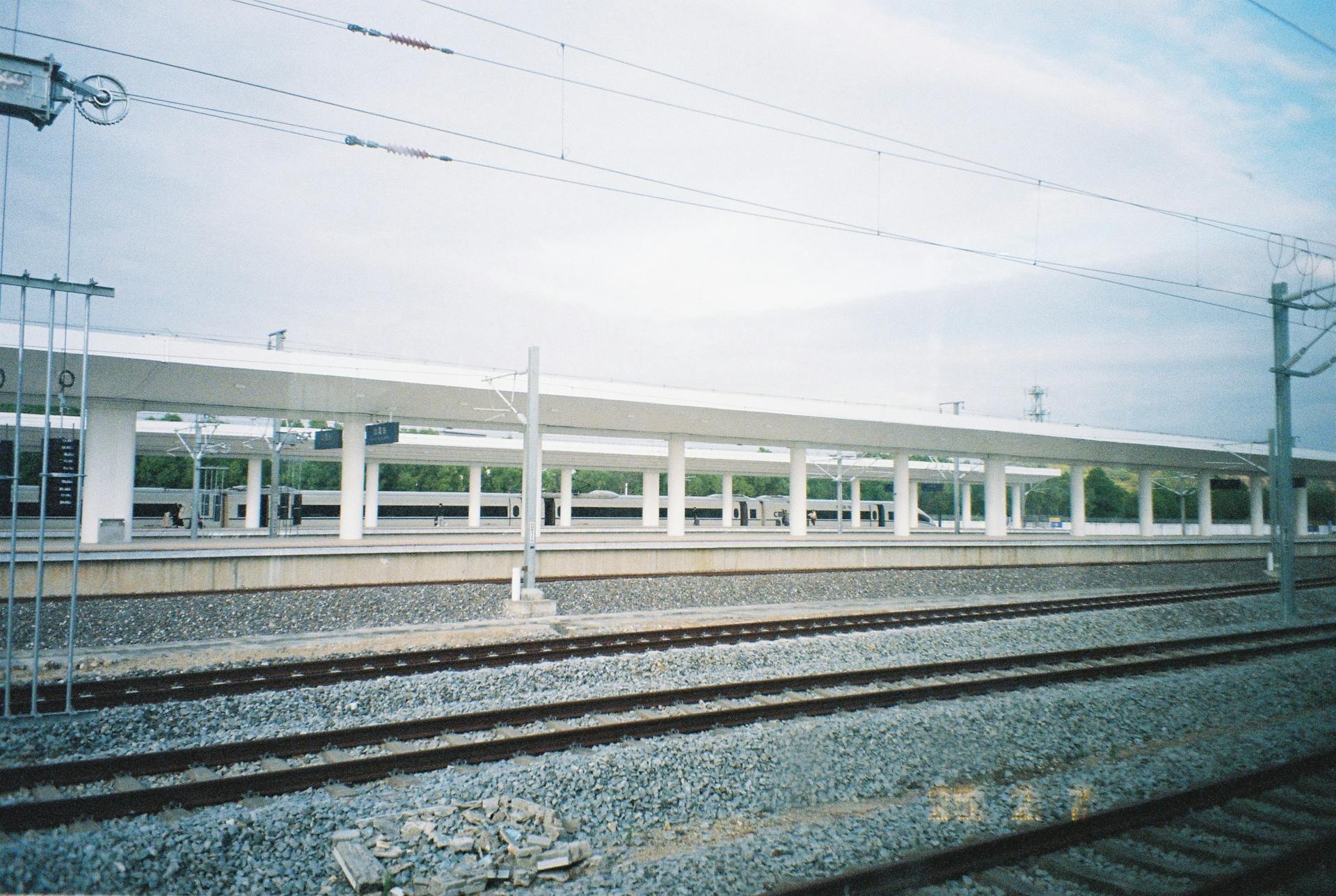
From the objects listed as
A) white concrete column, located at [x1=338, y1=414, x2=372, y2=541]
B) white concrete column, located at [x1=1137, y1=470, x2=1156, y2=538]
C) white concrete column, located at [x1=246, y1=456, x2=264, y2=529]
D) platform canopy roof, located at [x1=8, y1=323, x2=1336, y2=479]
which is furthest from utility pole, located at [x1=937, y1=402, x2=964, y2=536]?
white concrete column, located at [x1=246, y1=456, x2=264, y2=529]

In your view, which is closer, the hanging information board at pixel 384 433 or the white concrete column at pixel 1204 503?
the hanging information board at pixel 384 433

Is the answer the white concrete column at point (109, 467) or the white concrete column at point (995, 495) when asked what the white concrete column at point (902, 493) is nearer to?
the white concrete column at point (995, 495)

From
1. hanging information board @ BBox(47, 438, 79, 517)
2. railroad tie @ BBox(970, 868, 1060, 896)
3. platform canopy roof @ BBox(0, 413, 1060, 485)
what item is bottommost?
railroad tie @ BBox(970, 868, 1060, 896)

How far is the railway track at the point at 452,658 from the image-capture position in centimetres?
980

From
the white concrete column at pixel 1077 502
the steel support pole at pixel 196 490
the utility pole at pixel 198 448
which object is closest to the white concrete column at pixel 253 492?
the utility pole at pixel 198 448

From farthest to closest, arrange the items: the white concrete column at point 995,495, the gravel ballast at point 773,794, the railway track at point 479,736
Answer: the white concrete column at point 995,495 → the railway track at point 479,736 → the gravel ballast at point 773,794

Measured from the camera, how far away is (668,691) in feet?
31.2

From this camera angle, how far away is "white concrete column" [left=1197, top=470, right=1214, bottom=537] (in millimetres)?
53969

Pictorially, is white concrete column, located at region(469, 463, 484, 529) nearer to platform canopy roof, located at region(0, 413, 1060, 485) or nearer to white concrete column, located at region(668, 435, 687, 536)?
platform canopy roof, located at region(0, 413, 1060, 485)

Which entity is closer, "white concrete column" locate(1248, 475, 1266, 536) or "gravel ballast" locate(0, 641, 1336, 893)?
"gravel ballast" locate(0, 641, 1336, 893)

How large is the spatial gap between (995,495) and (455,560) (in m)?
31.6

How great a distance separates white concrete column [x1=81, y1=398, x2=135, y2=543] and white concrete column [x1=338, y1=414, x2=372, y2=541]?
6.36m

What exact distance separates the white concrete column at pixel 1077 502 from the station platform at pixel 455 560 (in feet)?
53.4

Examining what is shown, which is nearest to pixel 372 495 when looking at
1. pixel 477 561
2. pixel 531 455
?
pixel 477 561
